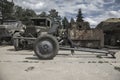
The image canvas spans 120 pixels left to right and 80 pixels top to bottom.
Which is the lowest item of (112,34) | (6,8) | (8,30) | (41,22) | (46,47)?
(46,47)

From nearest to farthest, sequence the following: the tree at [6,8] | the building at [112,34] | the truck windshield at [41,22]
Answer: the truck windshield at [41,22] → the building at [112,34] → the tree at [6,8]

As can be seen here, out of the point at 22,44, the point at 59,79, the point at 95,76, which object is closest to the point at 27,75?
the point at 59,79

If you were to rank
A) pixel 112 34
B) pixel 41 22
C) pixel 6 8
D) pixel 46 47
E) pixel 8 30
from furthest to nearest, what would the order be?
1. pixel 6 8
2. pixel 8 30
3. pixel 112 34
4. pixel 41 22
5. pixel 46 47

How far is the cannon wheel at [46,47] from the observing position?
8812mm

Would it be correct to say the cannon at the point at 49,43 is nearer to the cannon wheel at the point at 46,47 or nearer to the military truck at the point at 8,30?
the cannon wheel at the point at 46,47

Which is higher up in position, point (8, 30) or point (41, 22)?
point (41, 22)

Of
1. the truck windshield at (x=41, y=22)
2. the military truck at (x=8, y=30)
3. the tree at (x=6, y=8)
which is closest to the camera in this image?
the truck windshield at (x=41, y=22)

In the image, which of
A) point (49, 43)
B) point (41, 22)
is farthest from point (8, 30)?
point (49, 43)

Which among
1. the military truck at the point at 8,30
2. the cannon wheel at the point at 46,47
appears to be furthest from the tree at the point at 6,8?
the cannon wheel at the point at 46,47

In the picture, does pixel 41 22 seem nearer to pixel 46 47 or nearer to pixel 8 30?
pixel 8 30

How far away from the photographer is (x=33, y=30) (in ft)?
44.3

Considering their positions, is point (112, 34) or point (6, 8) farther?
point (6, 8)

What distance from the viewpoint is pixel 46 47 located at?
889 centimetres

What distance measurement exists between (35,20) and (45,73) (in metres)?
11.1
